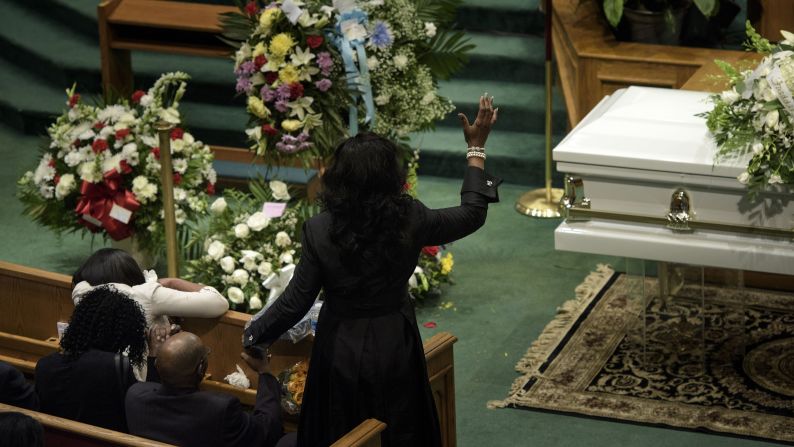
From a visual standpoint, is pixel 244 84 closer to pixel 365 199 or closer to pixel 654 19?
pixel 654 19

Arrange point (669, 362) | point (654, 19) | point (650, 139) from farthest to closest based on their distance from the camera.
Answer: point (654, 19), point (669, 362), point (650, 139)

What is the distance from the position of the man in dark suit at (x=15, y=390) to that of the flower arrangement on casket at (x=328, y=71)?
2.25 m

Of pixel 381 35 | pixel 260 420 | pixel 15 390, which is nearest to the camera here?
pixel 260 420

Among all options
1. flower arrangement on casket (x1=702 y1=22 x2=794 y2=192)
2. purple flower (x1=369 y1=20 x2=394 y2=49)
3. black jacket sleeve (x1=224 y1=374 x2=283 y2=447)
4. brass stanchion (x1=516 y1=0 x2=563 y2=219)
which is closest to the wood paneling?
brass stanchion (x1=516 y1=0 x2=563 y2=219)

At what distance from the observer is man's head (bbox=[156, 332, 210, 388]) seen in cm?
380

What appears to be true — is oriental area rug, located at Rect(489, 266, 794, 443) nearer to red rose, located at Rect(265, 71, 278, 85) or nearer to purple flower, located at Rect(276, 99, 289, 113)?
purple flower, located at Rect(276, 99, 289, 113)

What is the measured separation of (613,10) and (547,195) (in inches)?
43.3

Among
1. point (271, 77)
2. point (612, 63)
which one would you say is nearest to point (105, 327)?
point (271, 77)

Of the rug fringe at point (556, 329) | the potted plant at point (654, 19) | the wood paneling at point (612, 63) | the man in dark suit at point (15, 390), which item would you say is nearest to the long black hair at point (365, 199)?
the man in dark suit at point (15, 390)

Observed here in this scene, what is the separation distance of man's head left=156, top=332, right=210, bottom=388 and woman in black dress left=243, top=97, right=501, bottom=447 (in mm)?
177

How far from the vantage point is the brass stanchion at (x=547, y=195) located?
7.51m

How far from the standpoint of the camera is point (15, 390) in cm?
412

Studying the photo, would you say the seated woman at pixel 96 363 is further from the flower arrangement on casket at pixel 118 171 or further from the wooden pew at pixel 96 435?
the flower arrangement on casket at pixel 118 171

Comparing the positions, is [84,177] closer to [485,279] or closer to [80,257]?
[80,257]
